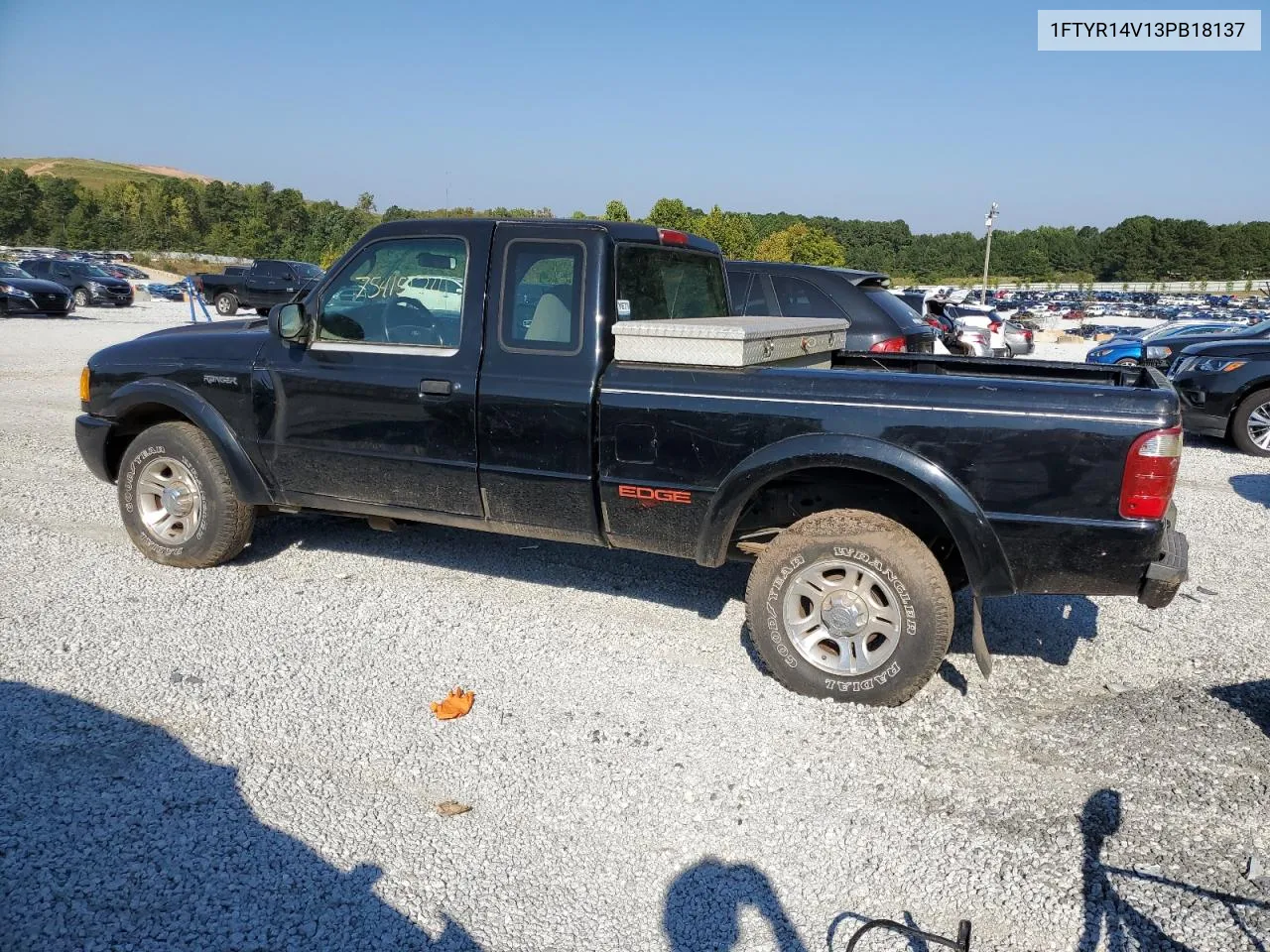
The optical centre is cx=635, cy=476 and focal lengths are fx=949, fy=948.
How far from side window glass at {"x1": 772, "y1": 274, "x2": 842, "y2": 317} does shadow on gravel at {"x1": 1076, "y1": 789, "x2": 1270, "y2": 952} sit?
5996 mm

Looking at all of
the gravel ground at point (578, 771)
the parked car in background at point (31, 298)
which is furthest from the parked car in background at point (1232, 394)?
the parked car in background at point (31, 298)

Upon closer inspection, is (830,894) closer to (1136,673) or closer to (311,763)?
(311,763)

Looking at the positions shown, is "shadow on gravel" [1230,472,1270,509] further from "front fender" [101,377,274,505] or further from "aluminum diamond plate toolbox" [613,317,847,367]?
"front fender" [101,377,274,505]

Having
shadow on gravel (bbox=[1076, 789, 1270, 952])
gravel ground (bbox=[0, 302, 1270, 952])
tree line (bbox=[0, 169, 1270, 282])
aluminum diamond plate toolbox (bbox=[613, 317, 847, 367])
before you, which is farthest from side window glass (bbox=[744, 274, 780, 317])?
tree line (bbox=[0, 169, 1270, 282])

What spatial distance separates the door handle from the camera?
180 inches

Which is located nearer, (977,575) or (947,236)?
(977,575)

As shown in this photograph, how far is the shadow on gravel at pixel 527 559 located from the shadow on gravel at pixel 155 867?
238 centimetres

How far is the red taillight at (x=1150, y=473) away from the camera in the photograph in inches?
137

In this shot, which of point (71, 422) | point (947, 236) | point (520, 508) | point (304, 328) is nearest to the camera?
point (520, 508)

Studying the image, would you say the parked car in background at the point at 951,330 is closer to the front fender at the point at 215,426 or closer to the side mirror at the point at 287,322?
the side mirror at the point at 287,322

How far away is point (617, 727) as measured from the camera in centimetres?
384

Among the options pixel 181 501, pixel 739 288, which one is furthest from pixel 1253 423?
pixel 181 501

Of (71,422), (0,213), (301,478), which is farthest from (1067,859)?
(0,213)

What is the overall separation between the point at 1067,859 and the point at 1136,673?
5.75 feet
